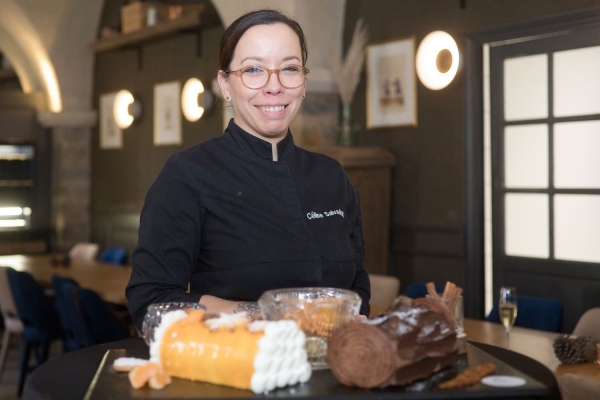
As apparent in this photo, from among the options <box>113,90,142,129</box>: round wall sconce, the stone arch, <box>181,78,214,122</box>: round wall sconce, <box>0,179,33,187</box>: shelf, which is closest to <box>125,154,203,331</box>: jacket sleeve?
<box>181,78,214,122</box>: round wall sconce

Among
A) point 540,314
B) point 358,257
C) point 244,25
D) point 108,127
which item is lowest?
point 540,314

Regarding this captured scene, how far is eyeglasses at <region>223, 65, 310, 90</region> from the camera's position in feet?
5.26

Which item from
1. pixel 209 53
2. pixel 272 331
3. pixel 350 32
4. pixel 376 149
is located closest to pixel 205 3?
pixel 209 53

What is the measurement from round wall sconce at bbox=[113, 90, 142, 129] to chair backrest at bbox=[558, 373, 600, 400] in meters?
7.81

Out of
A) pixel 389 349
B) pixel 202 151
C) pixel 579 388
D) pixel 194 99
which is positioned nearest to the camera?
pixel 389 349

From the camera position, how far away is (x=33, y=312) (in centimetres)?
604

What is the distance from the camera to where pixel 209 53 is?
8438 millimetres

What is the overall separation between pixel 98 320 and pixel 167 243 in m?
3.68

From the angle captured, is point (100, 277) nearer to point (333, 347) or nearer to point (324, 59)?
point (324, 59)

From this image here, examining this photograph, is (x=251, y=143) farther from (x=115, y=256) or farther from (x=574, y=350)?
(x=115, y=256)

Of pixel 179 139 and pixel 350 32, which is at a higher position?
pixel 350 32

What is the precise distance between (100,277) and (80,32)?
4.63 meters

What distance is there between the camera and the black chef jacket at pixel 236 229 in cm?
157

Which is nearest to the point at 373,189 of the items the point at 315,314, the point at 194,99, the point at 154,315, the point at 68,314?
the point at 68,314
